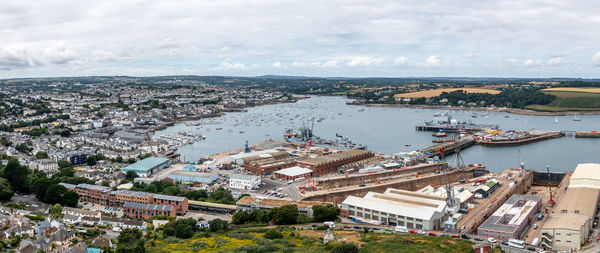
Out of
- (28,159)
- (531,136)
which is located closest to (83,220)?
(28,159)

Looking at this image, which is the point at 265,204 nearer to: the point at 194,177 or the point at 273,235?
the point at 273,235

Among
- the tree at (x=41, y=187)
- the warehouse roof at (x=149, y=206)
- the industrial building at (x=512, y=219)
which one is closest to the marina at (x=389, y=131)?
the industrial building at (x=512, y=219)

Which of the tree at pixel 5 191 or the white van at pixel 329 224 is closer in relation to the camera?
the white van at pixel 329 224

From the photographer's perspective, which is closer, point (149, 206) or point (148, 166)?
point (149, 206)

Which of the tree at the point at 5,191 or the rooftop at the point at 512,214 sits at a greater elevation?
the tree at the point at 5,191

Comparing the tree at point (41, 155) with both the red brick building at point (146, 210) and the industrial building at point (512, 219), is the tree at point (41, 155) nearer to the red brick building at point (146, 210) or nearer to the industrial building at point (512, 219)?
the red brick building at point (146, 210)

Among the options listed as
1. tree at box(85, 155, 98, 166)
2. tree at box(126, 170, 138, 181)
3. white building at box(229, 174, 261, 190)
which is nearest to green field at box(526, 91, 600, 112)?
white building at box(229, 174, 261, 190)

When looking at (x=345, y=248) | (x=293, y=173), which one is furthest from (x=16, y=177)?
(x=345, y=248)
